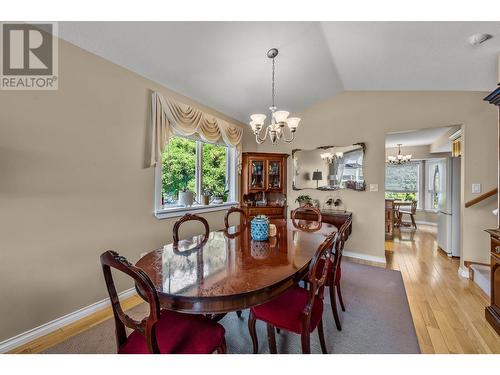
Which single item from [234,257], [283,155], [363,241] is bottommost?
[363,241]

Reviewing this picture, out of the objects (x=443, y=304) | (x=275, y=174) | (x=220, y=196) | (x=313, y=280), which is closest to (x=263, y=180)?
(x=275, y=174)

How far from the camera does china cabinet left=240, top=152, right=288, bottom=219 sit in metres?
4.20

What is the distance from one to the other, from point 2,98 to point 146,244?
173 cm

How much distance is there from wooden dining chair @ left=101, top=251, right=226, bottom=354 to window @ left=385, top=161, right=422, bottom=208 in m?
7.61

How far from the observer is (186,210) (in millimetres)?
3049

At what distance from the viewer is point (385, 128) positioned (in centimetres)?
356

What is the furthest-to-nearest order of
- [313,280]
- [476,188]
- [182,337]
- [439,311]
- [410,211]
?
[410,211] → [476,188] → [439,311] → [313,280] → [182,337]

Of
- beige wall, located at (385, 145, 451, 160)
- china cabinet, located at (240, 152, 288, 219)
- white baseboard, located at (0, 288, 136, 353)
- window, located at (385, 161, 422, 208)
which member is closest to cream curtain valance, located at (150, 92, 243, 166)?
china cabinet, located at (240, 152, 288, 219)

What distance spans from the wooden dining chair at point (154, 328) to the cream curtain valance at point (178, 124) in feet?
5.77

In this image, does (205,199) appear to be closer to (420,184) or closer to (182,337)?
(182,337)

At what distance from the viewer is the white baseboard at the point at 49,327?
1672mm

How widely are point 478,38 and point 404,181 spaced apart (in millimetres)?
6188
